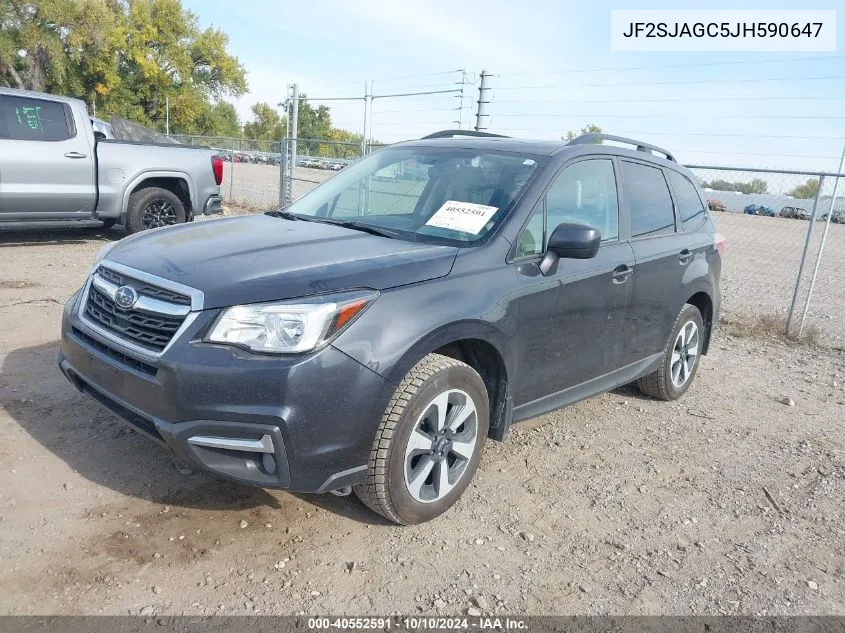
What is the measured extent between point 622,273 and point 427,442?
1735mm

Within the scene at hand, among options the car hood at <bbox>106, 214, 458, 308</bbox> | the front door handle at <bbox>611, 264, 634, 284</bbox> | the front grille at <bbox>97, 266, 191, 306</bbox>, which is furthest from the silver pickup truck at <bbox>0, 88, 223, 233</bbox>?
the front door handle at <bbox>611, 264, 634, 284</bbox>

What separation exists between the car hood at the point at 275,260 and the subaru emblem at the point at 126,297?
117mm

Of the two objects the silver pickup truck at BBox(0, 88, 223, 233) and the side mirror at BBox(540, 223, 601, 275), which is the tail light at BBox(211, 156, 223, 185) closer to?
the silver pickup truck at BBox(0, 88, 223, 233)

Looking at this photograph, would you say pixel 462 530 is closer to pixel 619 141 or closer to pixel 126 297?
pixel 126 297

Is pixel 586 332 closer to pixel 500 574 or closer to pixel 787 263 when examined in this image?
pixel 500 574

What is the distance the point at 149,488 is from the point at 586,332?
2.42 meters

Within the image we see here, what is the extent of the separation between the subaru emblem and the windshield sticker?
1.48 m

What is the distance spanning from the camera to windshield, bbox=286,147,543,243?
345cm

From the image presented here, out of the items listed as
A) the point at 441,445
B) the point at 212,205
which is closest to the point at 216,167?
the point at 212,205

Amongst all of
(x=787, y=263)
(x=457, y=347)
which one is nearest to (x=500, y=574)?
(x=457, y=347)

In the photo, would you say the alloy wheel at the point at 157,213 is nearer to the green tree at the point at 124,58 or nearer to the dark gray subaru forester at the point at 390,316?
the dark gray subaru forester at the point at 390,316

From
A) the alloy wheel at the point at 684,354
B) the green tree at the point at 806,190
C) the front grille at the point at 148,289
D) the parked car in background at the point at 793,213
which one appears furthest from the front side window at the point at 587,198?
the parked car in background at the point at 793,213

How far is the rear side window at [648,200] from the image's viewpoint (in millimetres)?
4266

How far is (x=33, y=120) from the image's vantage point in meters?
8.07
